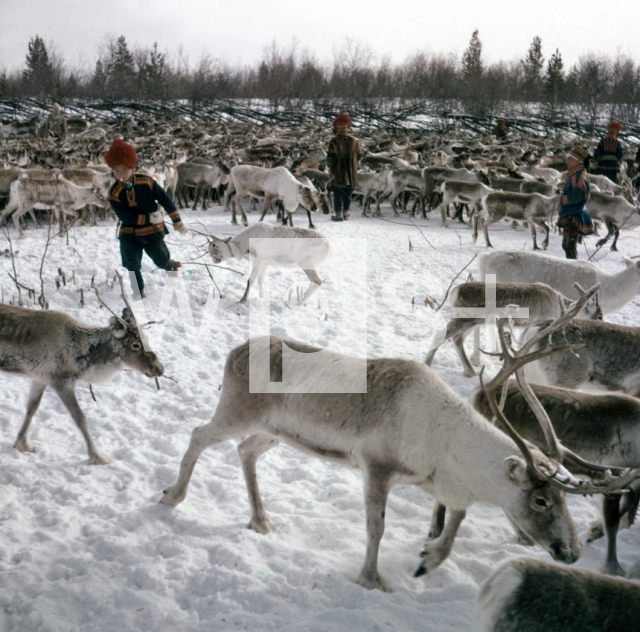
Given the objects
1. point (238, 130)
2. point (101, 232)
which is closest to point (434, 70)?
point (238, 130)

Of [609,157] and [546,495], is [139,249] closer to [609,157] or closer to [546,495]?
[546,495]

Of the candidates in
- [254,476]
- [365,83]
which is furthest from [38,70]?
[254,476]

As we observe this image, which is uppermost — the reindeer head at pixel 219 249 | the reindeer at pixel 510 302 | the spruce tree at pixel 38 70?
the spruce tree at pixel 38 70

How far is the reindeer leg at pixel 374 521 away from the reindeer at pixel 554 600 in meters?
0.79

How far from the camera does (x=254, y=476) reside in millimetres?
3365

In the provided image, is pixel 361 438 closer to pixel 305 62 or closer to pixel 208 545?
pixel 208 545

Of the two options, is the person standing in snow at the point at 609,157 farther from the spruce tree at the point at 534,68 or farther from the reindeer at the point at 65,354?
the spruce tree at the point at 534,68

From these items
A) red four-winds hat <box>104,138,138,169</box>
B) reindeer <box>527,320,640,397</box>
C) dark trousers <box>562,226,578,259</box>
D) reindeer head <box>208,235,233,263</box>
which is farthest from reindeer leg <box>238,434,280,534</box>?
dark trousers <box>562,226,578,259</box>

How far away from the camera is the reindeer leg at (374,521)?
2.83m

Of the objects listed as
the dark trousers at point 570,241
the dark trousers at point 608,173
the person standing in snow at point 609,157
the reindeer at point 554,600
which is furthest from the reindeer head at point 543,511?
the dark trousers at point 608,173

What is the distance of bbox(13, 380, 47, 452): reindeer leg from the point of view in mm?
3873

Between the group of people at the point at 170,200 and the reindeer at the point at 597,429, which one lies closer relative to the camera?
the reindeer at the point at 597,429

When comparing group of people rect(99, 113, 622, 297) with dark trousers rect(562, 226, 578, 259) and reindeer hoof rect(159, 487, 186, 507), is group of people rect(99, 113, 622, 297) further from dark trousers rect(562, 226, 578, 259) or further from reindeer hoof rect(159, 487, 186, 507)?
reindeer hoof rect(159, 487, 186, 507)

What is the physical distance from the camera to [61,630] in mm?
2477
